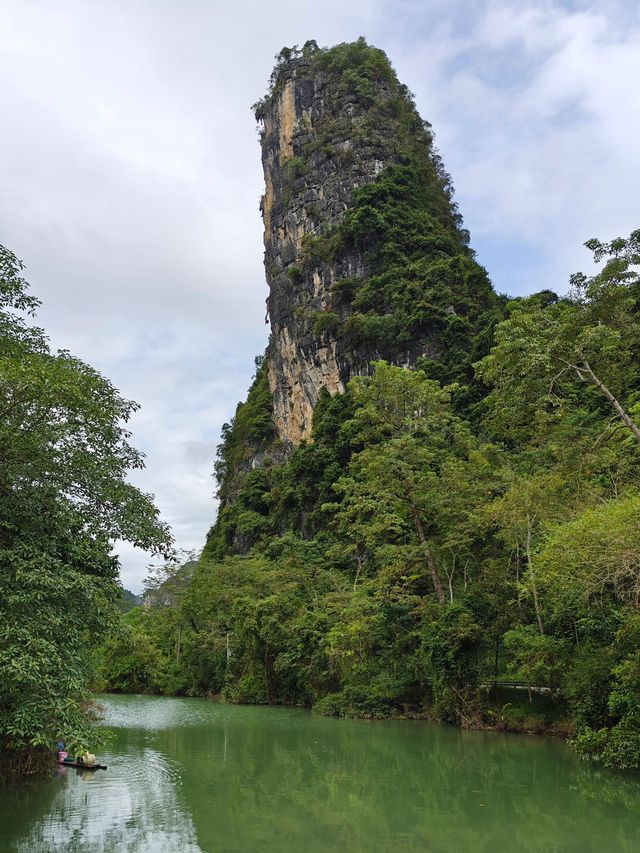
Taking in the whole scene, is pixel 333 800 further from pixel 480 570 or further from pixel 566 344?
pixel 480 570

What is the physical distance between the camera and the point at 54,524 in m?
8.45

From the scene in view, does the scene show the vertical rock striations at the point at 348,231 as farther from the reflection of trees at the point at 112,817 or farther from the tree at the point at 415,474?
the reflection of trees at the point at 112,817

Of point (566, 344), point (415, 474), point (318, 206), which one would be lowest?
point (415, 474)

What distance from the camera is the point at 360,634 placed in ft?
69.6

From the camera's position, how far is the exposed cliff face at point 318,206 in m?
46.6

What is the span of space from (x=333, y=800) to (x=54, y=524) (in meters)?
6.01

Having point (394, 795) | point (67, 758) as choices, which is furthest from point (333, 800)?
point (67, 758)

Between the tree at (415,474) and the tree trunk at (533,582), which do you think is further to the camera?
the tree at (415,474)

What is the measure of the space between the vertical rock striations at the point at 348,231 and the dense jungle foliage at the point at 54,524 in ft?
111

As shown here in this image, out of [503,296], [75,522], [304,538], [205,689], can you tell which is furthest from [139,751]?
[503,296]

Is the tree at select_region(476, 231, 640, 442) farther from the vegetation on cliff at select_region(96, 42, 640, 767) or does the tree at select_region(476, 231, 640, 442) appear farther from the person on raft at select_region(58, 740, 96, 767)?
the person on raft at select_region(58, 740, 96, 767)

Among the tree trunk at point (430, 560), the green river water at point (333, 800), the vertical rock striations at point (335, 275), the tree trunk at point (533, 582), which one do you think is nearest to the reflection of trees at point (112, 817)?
the green river water at point (333, 800)

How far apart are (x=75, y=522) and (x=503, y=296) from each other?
41.6m

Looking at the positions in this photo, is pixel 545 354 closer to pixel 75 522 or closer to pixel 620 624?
pixel 620 624
